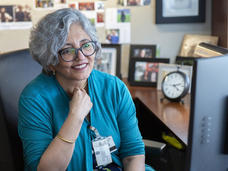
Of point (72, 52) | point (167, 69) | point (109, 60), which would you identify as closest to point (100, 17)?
point (109, 60)

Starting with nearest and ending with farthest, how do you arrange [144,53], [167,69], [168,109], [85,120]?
1. [85,120]
2. [168,109]
3. [167,69]
4. [144,53]

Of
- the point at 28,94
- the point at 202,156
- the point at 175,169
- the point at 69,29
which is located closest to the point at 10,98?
the point at 28,94

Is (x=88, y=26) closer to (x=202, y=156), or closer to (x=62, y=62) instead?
(x=62, y=62)

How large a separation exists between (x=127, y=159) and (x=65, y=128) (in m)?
0.41

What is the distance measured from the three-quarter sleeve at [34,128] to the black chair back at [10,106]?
0.09m

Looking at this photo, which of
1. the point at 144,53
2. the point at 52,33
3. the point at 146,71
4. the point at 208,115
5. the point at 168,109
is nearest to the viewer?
the point at 208,115

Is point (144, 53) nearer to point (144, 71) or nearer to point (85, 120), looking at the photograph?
point (144, 71)

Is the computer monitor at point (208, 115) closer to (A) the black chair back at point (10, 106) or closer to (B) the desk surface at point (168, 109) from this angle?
(B) the desk surface at point (168, 109)

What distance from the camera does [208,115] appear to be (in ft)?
2.56

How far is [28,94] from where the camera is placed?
49.7 inches

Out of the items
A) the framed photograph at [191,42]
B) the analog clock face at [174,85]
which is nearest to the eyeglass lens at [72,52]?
the analog clock face at [174,85]

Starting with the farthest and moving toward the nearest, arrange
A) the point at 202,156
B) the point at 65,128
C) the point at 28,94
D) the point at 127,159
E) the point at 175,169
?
the point at 175,169 → the point at 127,159 → the point at 28,94 → the point at 65,128 → the point at 202,156

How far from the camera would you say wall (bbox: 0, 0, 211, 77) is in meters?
2.29

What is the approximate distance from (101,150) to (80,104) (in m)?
0.25
